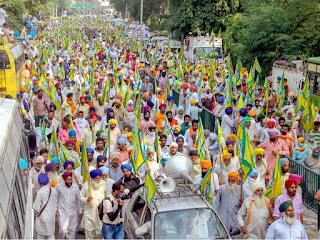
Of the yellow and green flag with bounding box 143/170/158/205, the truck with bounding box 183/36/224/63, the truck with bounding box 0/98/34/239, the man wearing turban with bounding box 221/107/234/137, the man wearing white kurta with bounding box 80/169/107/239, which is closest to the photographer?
the truck with bounding box 0/98/34/239

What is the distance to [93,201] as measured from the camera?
7.04 metres

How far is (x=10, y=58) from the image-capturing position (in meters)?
17.7

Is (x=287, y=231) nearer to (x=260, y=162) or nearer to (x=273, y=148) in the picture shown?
(x=260, y=162)

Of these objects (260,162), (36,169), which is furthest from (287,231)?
(36,169)

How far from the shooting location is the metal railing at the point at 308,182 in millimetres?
8945

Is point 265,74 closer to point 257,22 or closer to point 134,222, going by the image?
point 257,22

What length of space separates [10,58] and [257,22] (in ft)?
40.3

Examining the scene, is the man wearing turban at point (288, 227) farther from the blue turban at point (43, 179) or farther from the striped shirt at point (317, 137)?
the striped shirt at point (317, 137)

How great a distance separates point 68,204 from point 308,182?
437 cm

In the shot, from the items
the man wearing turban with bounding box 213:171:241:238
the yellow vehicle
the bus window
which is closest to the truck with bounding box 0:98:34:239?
the man wearing turban with bounding box 213:171:241:238

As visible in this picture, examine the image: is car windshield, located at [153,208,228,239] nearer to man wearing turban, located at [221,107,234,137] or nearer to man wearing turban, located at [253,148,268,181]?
man wearing turban, located at [253,148,268,181]

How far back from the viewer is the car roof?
5.76 m

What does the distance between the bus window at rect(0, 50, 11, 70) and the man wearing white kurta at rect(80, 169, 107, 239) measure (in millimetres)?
11611

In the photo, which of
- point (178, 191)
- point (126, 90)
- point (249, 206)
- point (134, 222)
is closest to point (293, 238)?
point (249, 206)
